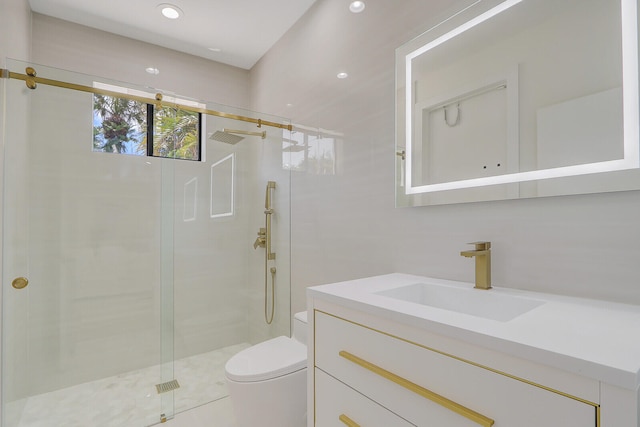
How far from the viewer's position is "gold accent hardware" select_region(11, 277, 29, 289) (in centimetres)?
174

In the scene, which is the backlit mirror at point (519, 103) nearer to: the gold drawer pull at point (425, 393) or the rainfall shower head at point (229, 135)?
the gold drawer pull at point (425, 393)

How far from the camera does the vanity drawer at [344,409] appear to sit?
0.88 meters

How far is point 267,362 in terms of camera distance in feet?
5.20

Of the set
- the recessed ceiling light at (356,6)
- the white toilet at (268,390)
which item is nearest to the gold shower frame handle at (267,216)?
the white toilet at (268,390)

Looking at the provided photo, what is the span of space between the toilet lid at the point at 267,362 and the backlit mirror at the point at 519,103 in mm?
952

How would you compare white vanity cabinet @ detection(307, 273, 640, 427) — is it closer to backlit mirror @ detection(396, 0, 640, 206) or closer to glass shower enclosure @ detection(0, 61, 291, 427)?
backlit mirror @ detection(396, 0, 640, 206)

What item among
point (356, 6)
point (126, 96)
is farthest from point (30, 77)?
point (356, 6)

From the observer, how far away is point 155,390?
211 cm

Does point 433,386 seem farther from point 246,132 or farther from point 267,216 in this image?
point 246,132

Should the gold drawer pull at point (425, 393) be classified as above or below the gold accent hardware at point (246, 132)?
below

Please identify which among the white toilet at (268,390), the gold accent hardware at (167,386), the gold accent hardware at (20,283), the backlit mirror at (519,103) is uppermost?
the backlit mirror at (519,103)

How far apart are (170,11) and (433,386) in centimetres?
272

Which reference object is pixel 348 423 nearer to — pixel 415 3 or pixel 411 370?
pixel 411 370

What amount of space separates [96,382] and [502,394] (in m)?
2.62
